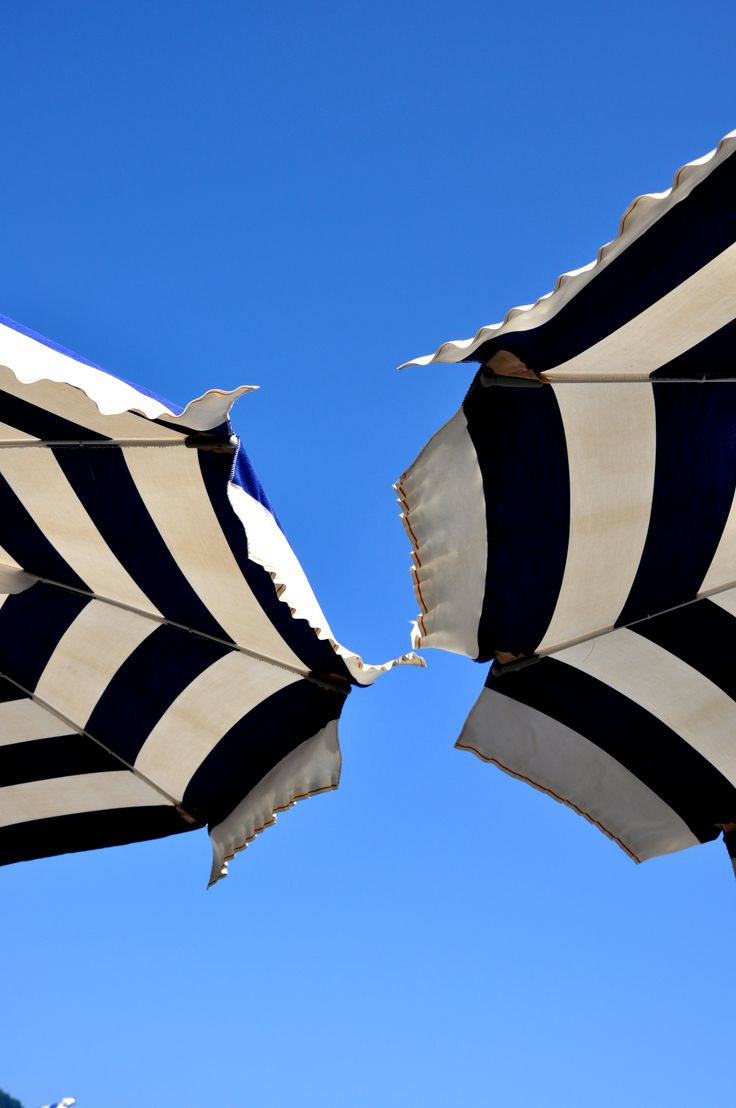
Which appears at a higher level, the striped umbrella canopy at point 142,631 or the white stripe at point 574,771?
the striped umbrella canopy at point 142,631

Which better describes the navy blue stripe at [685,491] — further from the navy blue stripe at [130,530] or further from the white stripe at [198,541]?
the navy blue stripe at [130,530]

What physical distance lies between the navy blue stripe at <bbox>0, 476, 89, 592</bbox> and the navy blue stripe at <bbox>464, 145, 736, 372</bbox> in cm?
155

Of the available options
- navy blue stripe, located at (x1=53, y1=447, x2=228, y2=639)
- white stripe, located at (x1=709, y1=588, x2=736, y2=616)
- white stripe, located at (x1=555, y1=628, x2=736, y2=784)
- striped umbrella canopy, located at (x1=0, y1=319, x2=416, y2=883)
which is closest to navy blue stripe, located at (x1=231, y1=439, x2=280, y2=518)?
striped umbrella canopy, located at (x1=0, y1=319, x2=416, y2=883)

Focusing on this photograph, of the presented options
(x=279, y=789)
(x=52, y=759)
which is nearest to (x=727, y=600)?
(x=279, y=789)

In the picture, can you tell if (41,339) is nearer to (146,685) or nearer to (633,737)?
(146,685)

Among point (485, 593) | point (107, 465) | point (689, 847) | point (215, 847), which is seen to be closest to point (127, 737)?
point (215, 847)

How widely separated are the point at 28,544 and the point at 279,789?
1085 millimetres

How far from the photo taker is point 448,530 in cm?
264

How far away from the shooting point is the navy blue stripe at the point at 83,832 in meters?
3.98

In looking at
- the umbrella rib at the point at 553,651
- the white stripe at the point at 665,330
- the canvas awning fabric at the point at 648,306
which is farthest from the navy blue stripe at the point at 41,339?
the umbrella rib at the point at 553,651

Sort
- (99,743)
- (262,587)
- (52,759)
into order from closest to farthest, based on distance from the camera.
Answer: (262,587), (99,743), (52,759)

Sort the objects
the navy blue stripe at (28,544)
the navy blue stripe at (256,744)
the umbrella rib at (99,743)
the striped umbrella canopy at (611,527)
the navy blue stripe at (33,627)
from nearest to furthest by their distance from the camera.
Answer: the striped umbrella canopy at (611,527)
the navy blue stripe at (28,544)
the navy blue stripe at (256,744)
the navy blue stripe at (33,627)
the umbrella rib at (99,743)

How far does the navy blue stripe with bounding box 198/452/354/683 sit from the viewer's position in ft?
8.67

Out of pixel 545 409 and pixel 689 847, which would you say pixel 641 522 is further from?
pixel 689 847
